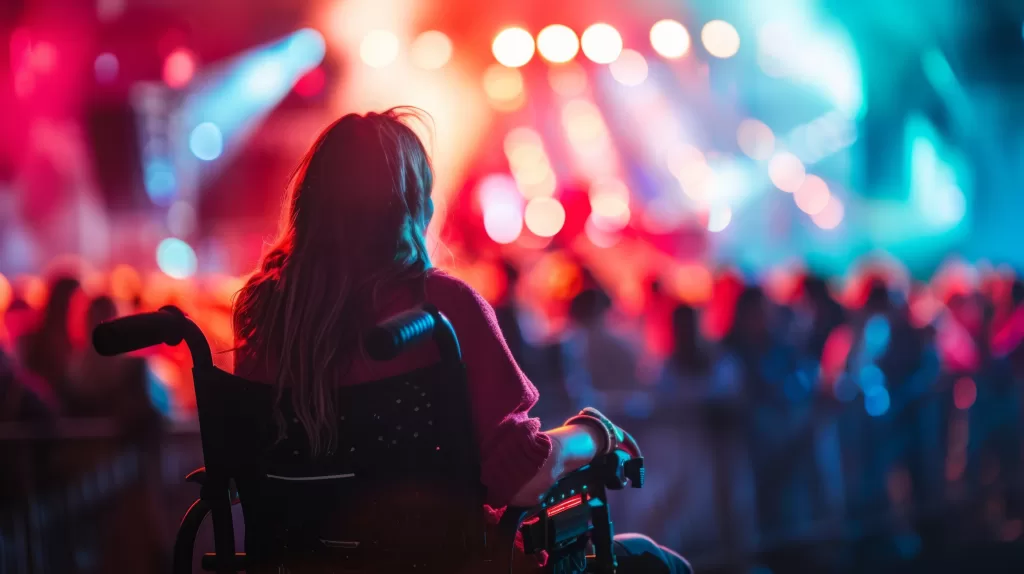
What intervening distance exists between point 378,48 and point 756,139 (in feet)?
23.9

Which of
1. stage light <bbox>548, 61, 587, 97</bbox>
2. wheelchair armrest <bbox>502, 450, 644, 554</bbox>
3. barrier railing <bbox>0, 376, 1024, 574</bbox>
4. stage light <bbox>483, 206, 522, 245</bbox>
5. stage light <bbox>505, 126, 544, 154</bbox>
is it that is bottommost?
barrier railing <bbox>0, 376, 1024, 574</bbox>

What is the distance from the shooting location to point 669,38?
11.2m

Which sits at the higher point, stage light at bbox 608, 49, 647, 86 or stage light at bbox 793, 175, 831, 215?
stage light at bbox 608, 49, 647, 86

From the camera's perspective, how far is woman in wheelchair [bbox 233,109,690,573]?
2.00 m

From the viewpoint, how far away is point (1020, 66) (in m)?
9.95

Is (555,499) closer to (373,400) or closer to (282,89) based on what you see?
(373,400)

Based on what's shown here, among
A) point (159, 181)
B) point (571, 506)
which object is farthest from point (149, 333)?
point (159, 181)

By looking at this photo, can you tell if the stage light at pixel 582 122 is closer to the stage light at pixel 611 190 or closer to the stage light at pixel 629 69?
the stage light at pixel 611 190

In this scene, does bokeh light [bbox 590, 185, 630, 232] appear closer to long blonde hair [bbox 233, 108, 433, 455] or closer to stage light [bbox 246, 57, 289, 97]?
stage light [bbox 246, 57, 289, 97]

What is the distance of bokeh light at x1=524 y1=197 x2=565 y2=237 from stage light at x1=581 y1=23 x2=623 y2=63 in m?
5.99

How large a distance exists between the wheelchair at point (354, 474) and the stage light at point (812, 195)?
623 inches

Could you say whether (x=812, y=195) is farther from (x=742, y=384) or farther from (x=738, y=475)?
(x=738, y=475)

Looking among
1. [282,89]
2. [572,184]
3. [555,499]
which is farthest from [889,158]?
[555,499]

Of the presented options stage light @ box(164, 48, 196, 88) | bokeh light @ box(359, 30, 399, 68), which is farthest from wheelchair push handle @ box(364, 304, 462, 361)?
bokeh light @ box(359, 30, 399, 68)
